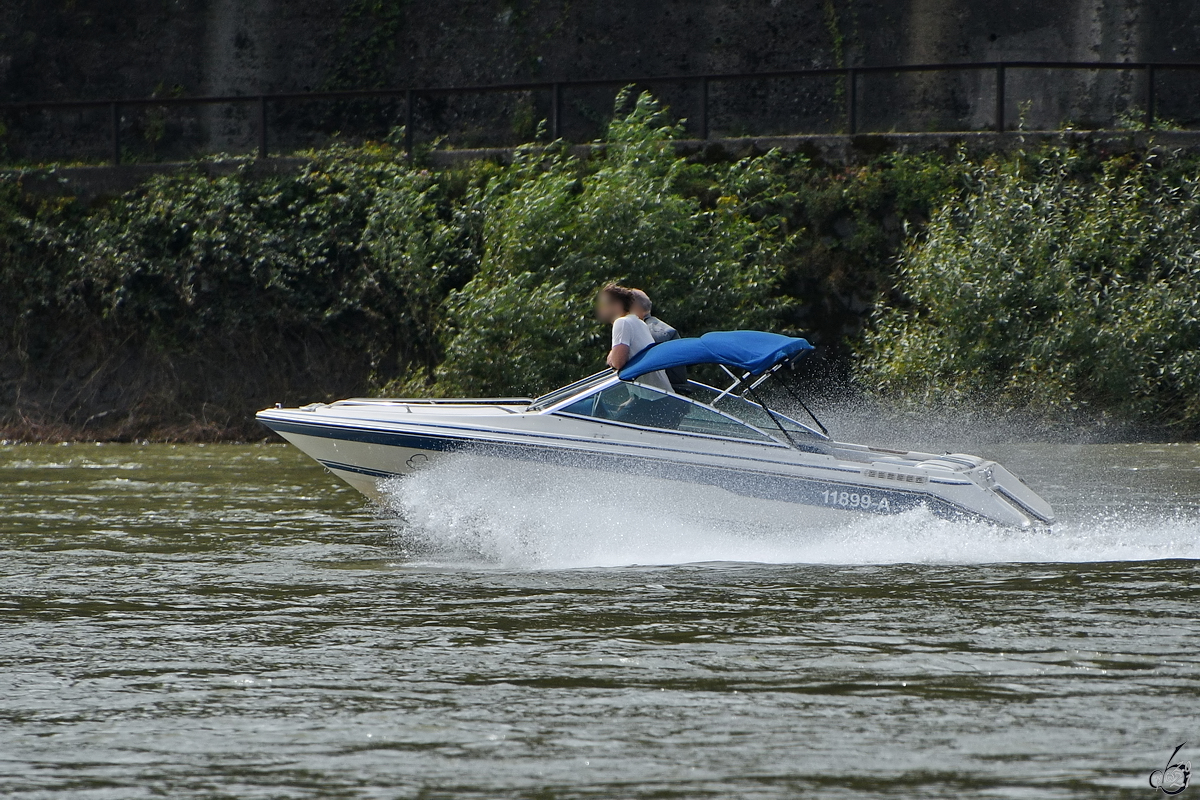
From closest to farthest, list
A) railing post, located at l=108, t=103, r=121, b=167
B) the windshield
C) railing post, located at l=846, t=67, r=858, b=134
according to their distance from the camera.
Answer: the windshield < railing post, located at l=846, t=67, r=858, b=134 < railing post, located at l=108, t=103, r=121, b=167

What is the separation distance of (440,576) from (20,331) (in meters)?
15.2

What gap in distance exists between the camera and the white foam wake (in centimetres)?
928

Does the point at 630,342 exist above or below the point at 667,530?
above

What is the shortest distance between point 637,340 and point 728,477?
1.27 meters

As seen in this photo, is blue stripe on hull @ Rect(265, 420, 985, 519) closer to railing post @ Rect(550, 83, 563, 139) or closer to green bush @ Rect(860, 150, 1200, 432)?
green bush @ Rect(860, 150, 1200, 432)

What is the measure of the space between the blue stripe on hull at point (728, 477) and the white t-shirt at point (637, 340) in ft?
2.34

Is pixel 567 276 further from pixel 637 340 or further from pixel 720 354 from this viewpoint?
pixel 720 354

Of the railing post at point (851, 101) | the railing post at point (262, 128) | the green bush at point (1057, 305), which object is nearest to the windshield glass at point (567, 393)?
the green bush at point (1057, 305)

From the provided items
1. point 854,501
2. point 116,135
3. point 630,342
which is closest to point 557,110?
point 116,135

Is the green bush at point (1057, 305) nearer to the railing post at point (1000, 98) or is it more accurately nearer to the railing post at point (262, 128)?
the railing post at point (1000, 98)

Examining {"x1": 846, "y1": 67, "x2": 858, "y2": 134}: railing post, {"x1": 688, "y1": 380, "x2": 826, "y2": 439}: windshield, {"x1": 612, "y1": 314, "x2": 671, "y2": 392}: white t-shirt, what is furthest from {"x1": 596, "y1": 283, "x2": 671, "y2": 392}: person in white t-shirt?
{"x1": 846, "y1": 67, "x2": 858, "y2": 134}: railing post

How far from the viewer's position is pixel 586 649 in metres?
6.55

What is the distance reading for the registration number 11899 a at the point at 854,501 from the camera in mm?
9462

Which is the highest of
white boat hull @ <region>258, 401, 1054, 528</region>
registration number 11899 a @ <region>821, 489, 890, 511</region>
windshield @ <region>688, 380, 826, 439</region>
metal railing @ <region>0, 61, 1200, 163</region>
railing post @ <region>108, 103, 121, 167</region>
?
metal railing @ <region>0, 61, 1200, 163</region>
